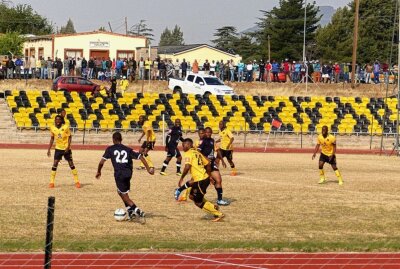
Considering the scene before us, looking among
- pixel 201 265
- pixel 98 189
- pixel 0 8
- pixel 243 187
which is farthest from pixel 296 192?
pixel 0 8

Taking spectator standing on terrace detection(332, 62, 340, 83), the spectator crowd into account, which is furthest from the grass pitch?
spectator standing on terrace detection(332, 62, 340, 83)

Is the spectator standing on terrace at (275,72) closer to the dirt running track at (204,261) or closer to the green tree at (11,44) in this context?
the green tree at (11,44)

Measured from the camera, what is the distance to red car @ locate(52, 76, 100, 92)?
52.9 metres

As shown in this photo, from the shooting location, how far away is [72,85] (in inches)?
2089

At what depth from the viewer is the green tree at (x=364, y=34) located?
324 feet

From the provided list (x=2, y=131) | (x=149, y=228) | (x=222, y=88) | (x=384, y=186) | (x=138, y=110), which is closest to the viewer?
(x=149, y=228)

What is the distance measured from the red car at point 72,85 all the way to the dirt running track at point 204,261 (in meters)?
38.7

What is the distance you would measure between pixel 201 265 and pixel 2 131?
3141cm

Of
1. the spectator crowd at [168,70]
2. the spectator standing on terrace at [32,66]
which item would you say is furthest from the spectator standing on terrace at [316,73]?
the spectator standing on terrace at [32,66]

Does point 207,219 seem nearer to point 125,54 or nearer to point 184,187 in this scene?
point 184,187

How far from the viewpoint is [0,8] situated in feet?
417

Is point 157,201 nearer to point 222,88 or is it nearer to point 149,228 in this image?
point 149,228

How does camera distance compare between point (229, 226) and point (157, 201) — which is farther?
point (157, 201)

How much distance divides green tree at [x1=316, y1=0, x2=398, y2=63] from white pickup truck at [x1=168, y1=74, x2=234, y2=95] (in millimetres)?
43986
